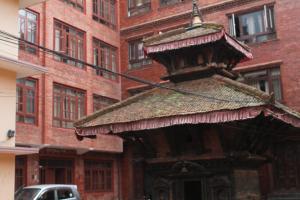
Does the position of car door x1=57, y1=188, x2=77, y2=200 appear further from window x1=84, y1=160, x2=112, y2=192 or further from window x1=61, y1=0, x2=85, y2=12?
window x1=61, y1=0, x2=85, y2=12

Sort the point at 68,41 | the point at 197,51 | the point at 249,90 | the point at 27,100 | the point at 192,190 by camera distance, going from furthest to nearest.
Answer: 1. the point at 68,41
2. the point at 27,100
3. the point at 192,190
4. the point at 197,51
5. the point at 249,90

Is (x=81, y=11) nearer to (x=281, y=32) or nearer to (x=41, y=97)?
(x=41, y=97)

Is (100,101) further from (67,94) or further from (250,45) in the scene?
(250,45)

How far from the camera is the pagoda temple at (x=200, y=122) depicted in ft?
41.6

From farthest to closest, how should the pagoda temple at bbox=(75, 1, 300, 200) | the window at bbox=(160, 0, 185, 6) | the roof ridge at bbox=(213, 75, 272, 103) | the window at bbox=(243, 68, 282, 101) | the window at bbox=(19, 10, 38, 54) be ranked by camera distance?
the window at bbox=(160, 0, 185, 6) → the window at bbox=(243, 68, 282, 101) → the window at bbox=(19, 10, 38, 54) → the pagoda temple at bbox=(75, 1, 300, 200) → the roof ridge at bbox=(213, 75, 272, 103)

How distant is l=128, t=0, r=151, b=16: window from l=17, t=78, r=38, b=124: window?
963cm

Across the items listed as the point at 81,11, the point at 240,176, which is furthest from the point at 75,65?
the point at 240,176

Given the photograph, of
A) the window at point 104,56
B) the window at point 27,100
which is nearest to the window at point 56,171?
the window at point 27,100

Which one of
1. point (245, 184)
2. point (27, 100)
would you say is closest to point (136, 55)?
point (27, 100)

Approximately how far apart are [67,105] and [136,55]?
6.62m

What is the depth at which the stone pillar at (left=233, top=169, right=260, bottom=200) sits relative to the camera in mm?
12997

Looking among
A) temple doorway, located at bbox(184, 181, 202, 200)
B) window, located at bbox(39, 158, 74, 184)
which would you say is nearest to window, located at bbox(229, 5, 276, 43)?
window, located at bbox(39, 158, 74, 184)

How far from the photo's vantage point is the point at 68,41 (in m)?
24.9

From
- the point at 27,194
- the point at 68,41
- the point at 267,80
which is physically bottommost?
the point at 27,194
